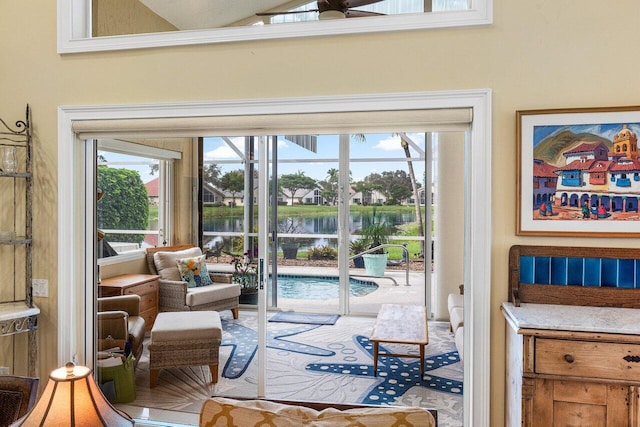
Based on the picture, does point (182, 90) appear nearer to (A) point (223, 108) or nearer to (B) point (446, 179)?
(A) point (223, 108)

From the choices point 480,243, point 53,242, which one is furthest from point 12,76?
point 480,243

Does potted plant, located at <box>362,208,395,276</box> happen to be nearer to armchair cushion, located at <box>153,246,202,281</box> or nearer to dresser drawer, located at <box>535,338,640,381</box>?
armchair cushion, located at <box>153,246,202,281</box>

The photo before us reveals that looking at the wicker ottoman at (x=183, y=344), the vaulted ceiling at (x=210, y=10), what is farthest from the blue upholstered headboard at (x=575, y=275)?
the wicker ottoman at (x=183, y=344)

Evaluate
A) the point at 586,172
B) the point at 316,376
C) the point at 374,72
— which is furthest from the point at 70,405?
the point at 316,376

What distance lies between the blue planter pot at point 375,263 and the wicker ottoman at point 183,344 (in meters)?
1.98

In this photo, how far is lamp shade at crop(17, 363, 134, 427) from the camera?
4.71 feet

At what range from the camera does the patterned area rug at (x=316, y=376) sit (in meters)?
3.14

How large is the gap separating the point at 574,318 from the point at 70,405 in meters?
1.86

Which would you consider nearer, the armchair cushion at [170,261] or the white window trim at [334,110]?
the white window trim at [334,110]

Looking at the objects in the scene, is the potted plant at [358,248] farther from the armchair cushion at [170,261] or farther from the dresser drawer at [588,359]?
the dresser drawer at [588,359]

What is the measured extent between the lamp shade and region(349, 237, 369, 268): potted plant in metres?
3.62

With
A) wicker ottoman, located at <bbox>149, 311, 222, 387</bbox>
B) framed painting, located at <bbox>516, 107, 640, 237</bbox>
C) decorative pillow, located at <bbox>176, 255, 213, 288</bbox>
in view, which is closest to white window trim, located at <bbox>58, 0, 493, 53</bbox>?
framed painting, located at <bbox>516, 107, 640, 237</bbox>

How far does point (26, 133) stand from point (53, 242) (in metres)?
0.65

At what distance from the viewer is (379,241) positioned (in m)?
4.90
